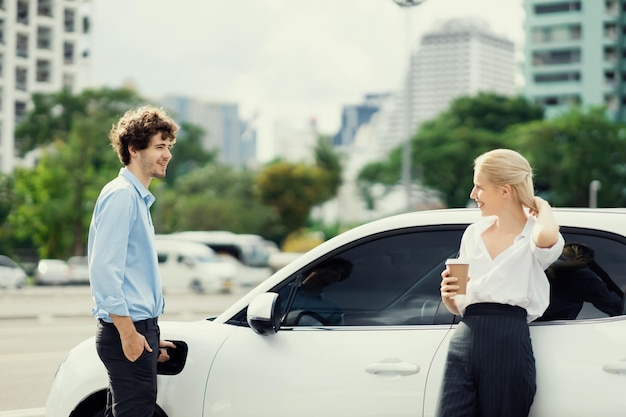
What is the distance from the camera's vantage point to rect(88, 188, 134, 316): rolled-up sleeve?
3801 millimetres

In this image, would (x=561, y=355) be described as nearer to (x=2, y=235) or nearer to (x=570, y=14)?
(x=2, y=235)

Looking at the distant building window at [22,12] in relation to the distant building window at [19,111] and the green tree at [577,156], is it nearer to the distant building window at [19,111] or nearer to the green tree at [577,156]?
the distant building window at [19,111]

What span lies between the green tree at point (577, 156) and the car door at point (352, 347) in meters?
64.1

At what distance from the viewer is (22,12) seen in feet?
314

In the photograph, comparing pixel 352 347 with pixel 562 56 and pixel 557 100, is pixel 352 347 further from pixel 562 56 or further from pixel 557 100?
pixel 562 56

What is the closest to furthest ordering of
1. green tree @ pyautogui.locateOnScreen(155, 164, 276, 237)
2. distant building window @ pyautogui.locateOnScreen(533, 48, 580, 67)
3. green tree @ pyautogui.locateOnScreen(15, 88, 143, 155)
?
green tree @ pyautogui.locateOnScreen(155, 164, 276, 237)
green tree @ pyautogui.locateOnScreen(15, 88, 143, 155)
distant building window @ pyautogui.locateOnScreen(533, 48, 580, 67)

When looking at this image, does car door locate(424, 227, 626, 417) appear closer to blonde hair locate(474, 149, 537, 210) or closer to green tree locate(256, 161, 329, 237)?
blonde hair locate(474, 149, 537, 210)

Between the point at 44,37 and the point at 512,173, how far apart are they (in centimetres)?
9876

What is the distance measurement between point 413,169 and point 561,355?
73.9 meters

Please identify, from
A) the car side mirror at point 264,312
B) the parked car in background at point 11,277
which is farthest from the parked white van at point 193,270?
the car side mirror at point 264,312

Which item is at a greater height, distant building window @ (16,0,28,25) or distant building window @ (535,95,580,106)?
distant building window @ (16,0,28,25)

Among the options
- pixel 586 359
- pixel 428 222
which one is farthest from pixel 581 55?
pixel 586 359

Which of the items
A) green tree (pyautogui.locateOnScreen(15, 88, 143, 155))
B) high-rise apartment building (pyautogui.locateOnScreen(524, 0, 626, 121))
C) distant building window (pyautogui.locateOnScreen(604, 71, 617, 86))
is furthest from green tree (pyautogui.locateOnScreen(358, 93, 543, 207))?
green tree (pyautogui.locateOnScreen(15, 88, 143, 155))

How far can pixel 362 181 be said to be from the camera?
270ft
